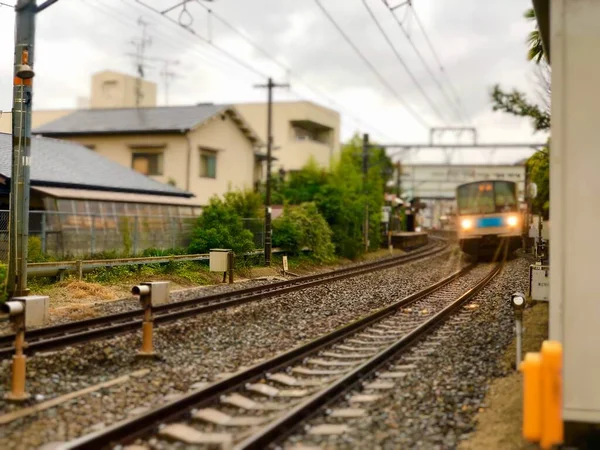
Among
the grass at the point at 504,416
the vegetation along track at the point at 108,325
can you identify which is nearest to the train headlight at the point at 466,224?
the vegetation along track at the point at 108,325

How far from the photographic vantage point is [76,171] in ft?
86.6

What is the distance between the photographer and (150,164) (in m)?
36.4

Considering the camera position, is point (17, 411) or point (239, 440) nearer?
point (239, 440)

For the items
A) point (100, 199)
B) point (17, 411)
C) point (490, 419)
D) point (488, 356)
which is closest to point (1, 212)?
point (100, 199)

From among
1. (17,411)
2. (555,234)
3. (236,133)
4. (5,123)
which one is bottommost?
(17,411)

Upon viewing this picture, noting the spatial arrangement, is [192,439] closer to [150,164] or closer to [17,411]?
[17,411]

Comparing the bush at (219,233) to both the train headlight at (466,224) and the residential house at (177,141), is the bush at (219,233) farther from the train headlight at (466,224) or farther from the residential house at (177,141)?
the train headlight at (466,224)

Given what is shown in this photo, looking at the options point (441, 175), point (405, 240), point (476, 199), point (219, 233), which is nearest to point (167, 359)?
point (219, 233)

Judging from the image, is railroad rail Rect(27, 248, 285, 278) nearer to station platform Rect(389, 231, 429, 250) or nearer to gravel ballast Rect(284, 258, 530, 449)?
gravel ballast Rect(284, 258, 530, 449)

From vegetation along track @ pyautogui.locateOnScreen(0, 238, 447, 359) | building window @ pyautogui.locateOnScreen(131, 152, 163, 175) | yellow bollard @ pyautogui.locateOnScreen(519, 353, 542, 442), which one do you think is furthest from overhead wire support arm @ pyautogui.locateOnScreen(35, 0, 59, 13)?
building window @ pyautogui.locateOnScreen(131, 152, 163, 175)

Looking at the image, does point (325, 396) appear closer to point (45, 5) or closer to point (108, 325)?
point (108, 325)

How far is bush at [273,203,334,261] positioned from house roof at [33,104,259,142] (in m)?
8.40

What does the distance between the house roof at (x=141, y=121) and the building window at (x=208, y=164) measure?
1991mm

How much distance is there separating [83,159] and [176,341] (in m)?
20.2
